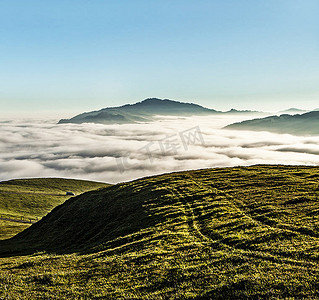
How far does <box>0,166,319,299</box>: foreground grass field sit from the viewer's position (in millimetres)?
24319

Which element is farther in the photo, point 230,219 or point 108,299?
point 230,219

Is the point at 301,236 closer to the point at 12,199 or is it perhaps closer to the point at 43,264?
the point at 43,264

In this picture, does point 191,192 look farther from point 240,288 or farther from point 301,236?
Result: point 240,288

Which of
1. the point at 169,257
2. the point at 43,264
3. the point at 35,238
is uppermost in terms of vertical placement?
the point at 169,257

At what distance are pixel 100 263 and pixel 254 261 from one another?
19010 millimetres

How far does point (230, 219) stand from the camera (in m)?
45.3

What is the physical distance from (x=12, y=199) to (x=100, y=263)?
18718 centimetres

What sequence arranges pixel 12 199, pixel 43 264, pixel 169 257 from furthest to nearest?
pixel 12 199, pixel 43 264, pixel 169 257

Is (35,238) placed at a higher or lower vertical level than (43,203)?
higher

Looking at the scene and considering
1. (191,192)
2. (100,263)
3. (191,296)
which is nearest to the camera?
(191,296)

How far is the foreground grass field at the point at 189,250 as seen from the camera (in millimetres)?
24319

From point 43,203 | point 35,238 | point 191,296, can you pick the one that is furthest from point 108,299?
point 43,203

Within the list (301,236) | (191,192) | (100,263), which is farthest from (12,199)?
(301,236)

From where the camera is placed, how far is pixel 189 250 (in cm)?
3425
